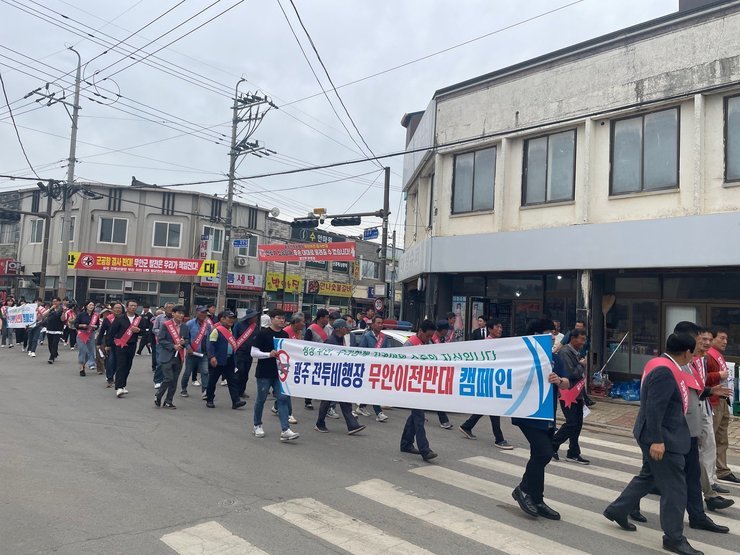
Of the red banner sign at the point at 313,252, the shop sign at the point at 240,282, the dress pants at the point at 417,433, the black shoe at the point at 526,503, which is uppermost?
the red banner sign at the point at 313,252

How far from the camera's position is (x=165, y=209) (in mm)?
34656

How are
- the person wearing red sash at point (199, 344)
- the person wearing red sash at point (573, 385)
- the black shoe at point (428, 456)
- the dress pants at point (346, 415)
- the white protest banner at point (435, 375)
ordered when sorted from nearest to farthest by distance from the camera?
the white protest banner at point (435, 375) < the person wearing red sash at point (573, 385) < the black shoe at point (428, 456) < the dress pants at point (346, 415) < the person wearing red sash at point (199, 344)

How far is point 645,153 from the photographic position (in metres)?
13.6

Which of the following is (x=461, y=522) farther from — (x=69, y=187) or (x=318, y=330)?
(x=69, y=187)

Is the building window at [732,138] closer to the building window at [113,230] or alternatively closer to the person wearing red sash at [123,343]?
the person wearing red sash at [123,343]

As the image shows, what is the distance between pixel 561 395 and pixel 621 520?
8.19 ft

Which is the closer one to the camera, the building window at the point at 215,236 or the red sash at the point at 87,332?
the red sash at the point at 87,332

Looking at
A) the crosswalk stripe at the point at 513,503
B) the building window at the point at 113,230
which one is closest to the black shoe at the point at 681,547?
the crosswalk stripe at the point at 513,503

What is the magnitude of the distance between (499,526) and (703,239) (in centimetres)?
978

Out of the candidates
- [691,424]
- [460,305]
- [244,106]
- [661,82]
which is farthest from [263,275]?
[691,424]

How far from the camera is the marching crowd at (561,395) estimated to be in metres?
4.76

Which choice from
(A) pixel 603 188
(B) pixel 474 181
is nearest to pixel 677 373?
(A) pixel 603 188

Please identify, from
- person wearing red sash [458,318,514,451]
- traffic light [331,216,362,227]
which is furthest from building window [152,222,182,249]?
person wearing red sash [458,318,514,451]

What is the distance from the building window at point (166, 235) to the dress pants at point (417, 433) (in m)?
32.2
